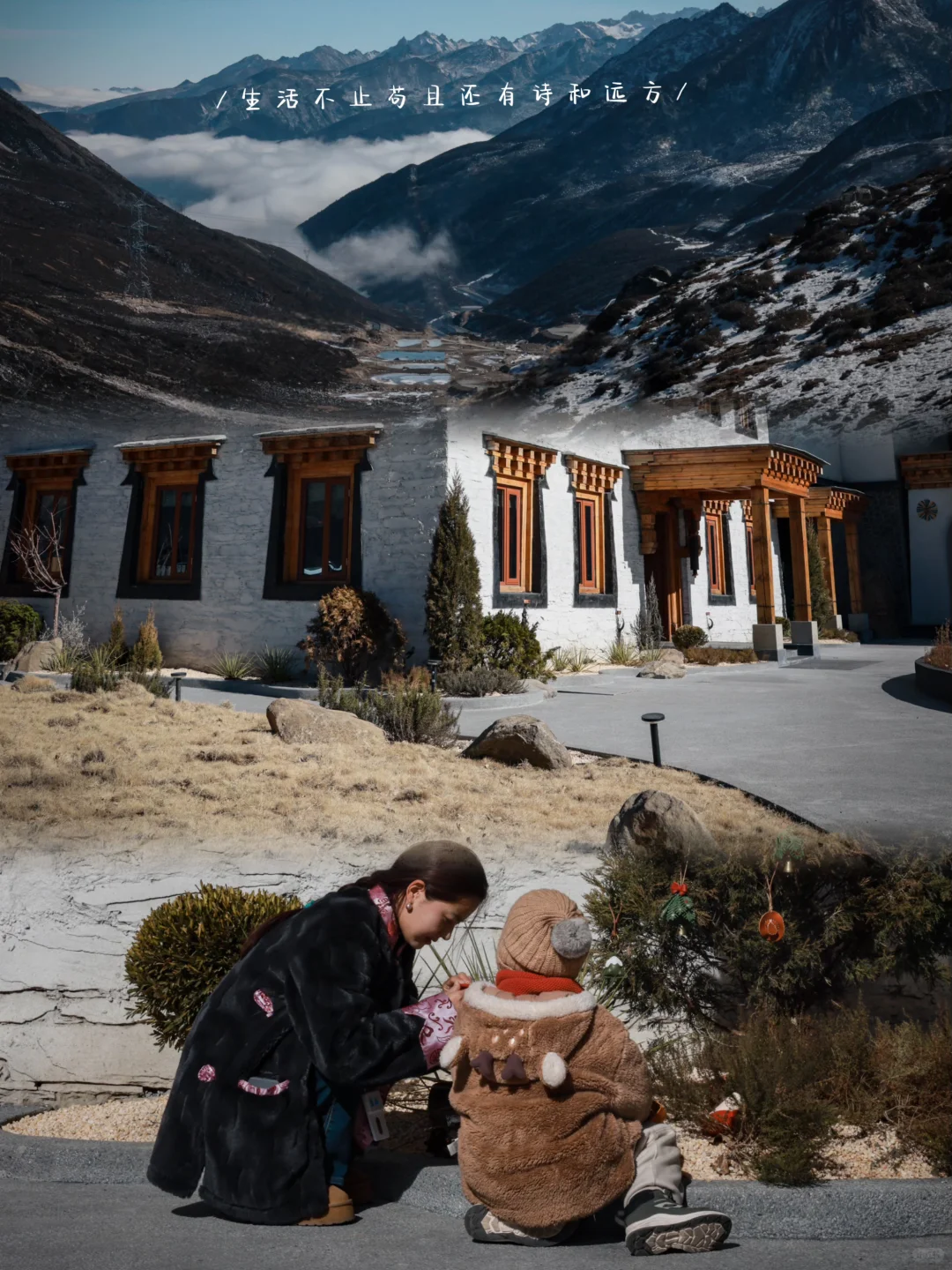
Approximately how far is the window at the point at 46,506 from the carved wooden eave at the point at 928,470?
3.52m

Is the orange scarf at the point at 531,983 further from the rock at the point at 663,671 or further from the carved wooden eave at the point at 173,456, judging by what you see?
the carved wooden eave at the point at 173,456

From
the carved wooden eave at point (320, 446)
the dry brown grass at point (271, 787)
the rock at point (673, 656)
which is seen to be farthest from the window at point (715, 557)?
the carved wooden eave at point (320, 446)

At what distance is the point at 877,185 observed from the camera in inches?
125

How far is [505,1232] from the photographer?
7.61 ft

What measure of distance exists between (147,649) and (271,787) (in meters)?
1.26

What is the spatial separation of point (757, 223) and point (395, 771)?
8.47 feet

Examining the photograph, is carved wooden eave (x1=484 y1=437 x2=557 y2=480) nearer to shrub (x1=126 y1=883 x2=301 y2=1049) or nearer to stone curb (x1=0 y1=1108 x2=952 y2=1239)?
shrub (x1=126 y1=883 x2=301 y2=1049)

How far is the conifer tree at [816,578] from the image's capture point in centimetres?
315

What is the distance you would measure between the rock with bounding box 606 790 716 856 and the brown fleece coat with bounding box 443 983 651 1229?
0.90 metres

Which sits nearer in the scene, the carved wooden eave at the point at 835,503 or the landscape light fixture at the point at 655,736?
the carved wooden eave at the point at 835,503

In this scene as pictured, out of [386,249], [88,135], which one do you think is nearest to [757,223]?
[386,249]

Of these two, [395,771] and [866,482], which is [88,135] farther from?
[866,482]

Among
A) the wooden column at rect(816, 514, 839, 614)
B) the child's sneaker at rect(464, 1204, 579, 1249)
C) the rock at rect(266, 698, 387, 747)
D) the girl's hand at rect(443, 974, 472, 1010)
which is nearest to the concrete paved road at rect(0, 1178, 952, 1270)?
the child's sneaker at rect(464, 1204, 579, 1249)

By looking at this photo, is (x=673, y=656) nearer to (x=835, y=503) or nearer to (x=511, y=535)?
(x=835, y=503)
